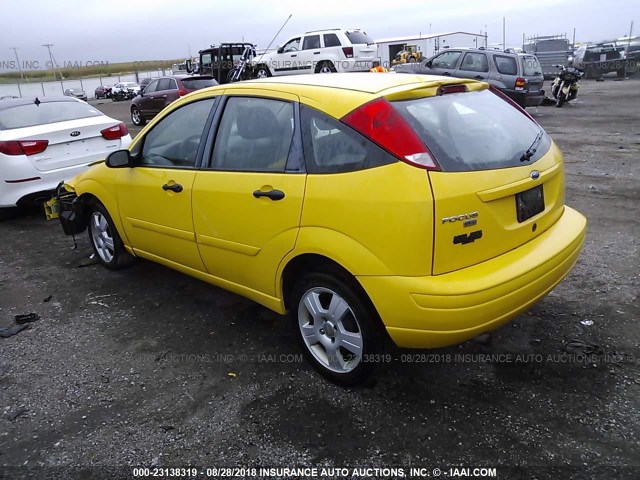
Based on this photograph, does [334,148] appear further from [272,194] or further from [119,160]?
[119,160]

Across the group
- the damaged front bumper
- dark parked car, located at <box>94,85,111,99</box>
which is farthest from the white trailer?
the damaged front bumper

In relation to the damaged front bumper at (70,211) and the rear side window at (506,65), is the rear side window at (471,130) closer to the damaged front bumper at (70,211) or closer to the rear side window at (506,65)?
the damaged front bumper at (70,211)

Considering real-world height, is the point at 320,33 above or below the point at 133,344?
above

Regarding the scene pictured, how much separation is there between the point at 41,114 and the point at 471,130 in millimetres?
6088

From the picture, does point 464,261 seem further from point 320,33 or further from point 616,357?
point 320,33

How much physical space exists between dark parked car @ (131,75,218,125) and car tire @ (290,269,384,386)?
1388 cm

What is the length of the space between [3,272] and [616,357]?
5.31 m

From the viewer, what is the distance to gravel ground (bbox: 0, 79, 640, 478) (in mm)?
2537

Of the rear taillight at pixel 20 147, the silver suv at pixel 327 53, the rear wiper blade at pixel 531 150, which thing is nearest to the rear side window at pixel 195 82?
the silver suv at pixel 327 53

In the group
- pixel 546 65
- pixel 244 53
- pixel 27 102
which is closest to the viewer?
pixel 27 102

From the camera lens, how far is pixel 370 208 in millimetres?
2514

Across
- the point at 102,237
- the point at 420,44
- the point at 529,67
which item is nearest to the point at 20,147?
the point at 102,237

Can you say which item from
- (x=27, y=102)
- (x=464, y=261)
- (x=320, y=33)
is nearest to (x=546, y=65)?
(x=320, y=33)

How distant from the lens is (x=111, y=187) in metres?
4.33
